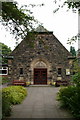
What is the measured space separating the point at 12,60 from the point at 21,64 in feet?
4.67

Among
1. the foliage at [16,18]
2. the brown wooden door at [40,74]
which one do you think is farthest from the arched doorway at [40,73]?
the foliage at [16,18]

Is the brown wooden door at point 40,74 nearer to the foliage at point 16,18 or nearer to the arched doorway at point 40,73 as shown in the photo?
the arched doorway at point 40,73

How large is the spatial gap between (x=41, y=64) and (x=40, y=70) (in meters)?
0.95

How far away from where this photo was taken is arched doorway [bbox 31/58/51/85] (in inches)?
1006

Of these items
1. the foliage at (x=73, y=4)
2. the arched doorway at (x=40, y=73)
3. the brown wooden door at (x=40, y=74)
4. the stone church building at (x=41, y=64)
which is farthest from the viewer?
the brown wooden door at (x=40, y=74)

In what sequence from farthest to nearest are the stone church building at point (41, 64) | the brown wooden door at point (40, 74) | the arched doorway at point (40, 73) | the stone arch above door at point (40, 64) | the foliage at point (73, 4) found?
the brown wooden door at point (40, 74) < the arched doorway at point (40, 73) < the stone arch above door at point (40, 64) < the stone church building at point (41, 64) < the foliage at point (73, 4)

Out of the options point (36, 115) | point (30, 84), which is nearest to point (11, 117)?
point (36, 115)

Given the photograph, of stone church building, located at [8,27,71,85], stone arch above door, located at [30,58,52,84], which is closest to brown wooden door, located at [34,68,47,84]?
stone church building, located at [8,27,71,85]

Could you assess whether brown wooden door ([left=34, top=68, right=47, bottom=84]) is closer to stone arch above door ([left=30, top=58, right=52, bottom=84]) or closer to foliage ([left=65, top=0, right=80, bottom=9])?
stone arch above door ([left=30, top=58, right=52, bottom=84])

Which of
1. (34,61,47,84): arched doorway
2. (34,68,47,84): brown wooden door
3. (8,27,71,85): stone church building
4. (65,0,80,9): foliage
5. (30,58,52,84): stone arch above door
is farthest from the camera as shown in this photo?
(34,68,47,84): brown wooden door

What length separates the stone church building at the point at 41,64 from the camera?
2533 centimetres

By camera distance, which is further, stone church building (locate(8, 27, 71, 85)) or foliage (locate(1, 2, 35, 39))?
stone church building (locate(8, 27, 71, 85))

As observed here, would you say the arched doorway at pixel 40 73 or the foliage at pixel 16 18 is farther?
the arched doorway at pixel 40 73

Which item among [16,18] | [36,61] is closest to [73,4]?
[16,18]
